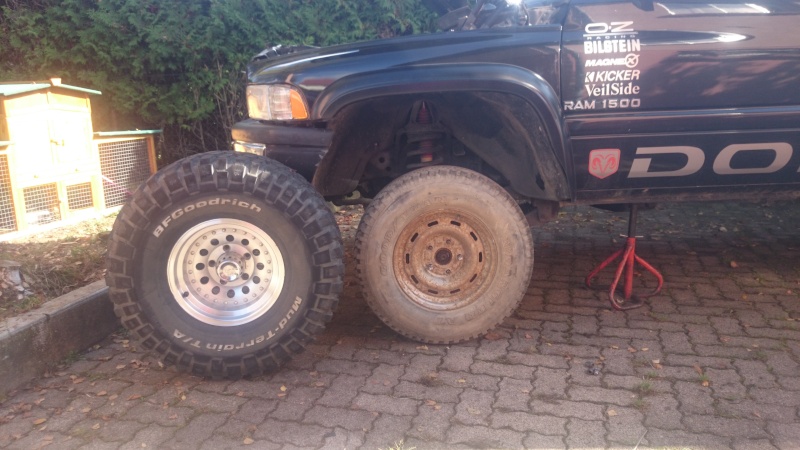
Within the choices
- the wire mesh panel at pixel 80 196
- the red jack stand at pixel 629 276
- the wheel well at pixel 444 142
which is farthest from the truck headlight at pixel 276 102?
the wire mesh panel at pixel 80 196

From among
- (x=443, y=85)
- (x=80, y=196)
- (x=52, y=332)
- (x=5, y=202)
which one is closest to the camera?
(x=443, y=85)

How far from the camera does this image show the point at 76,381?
11.2 ft

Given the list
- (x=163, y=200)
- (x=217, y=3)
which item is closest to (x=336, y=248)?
(x=163, y=200)

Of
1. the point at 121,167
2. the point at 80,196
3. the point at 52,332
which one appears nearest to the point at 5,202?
the point at 80,196

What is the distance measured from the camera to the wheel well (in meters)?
3.63

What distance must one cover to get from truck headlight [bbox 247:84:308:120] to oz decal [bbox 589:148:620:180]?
162 cm

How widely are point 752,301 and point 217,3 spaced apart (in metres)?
5.21

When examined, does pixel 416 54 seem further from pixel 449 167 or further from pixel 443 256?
pixel 443 256

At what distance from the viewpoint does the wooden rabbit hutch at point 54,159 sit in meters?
4.96

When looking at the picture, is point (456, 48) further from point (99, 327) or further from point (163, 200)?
point (99, 327)

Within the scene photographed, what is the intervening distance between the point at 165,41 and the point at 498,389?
475 cm

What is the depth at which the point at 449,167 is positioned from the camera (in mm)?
3715

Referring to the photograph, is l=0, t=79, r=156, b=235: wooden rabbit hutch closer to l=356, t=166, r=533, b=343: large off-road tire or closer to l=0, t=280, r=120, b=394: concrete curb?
l=0, t=280, r=120, b=394: concrete curb

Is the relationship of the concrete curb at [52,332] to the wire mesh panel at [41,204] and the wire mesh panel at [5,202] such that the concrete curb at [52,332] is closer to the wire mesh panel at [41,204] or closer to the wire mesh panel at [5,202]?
the wire mesh panel at [5,202]
